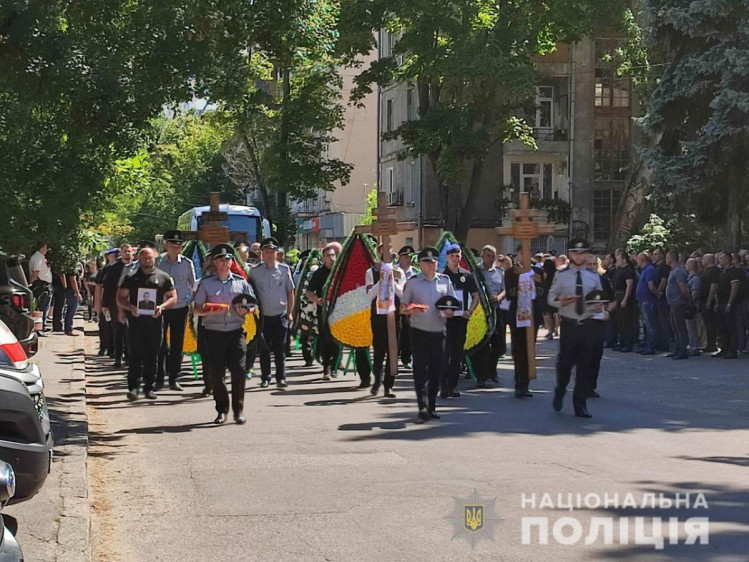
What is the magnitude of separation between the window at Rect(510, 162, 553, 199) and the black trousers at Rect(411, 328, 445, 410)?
133ft

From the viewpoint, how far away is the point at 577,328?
1390 centimetres

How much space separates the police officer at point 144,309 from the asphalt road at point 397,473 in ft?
1.80

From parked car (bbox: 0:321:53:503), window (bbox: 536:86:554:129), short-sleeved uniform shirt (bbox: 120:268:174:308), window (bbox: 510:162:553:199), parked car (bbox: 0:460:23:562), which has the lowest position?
parked car (bbox: 0:321:53:503)

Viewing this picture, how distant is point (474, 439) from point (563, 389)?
2526 mm

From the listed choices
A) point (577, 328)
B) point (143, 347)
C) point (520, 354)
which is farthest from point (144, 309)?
point (577, 328)

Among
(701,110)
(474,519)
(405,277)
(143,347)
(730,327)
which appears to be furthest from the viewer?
(701,110)

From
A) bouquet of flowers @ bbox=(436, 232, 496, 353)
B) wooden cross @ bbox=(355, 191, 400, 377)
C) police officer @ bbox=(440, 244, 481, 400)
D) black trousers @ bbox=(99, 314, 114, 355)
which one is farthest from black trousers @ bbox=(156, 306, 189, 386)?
black trousers @ bbox=(99, 314, 114, 355)

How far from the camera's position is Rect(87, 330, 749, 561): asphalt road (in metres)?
7.56

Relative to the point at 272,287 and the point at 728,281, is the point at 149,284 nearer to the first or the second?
the point at 272,287

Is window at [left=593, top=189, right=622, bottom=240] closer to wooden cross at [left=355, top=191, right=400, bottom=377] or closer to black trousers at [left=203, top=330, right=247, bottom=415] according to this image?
wooden cross at [left=355, top=191, right=400, bottom=377]

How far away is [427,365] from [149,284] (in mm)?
3885

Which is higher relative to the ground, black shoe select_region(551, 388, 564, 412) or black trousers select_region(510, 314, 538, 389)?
black trousers select_region(510, 314, 538, 389)

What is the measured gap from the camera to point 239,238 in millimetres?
21375

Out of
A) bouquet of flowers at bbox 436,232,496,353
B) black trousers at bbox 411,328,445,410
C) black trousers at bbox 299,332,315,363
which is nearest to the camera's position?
black trousers at bbox 411,328,445,410
